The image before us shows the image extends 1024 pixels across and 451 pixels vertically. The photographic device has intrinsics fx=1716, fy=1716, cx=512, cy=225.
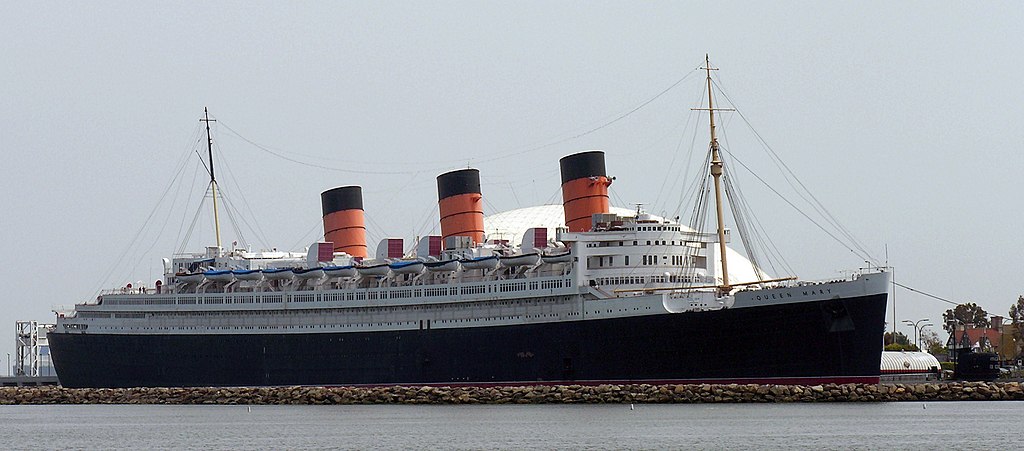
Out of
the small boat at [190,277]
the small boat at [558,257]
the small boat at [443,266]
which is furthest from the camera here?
the small boat at [190,277]

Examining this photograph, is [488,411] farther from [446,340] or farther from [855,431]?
[855,431]

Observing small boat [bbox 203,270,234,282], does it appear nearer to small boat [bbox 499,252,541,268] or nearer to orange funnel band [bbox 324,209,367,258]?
orange funnel band [bbox 324,209,367,258]

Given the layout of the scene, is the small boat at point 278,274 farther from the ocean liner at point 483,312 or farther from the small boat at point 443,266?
the small boat at point 443,266

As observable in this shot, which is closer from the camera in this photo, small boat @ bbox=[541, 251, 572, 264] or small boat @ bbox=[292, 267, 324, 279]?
small boat @ bbox=[541, 251, 572, 264]

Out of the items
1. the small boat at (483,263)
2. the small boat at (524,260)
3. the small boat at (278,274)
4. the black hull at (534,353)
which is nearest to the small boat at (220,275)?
the small boat at (278,274)

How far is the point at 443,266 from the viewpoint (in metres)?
84.7

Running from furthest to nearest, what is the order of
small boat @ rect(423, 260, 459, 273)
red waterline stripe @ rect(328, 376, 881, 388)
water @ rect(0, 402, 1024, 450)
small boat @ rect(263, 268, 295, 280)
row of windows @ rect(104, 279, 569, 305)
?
small boat @ rect(263, 268, 295, 280) < small boat @ rect(423, 260, 459, 273) < row of windows @ rect(104, 279, 569, 305) < red waterline stripe @ rect(328, 376, 881, 388) < water @ rect(0, 402, 1024, 450)

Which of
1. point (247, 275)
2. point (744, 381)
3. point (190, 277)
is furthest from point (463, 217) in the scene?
point (744, 381)

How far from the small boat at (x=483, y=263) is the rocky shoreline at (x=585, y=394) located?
590 cm

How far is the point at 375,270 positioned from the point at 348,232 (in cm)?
760

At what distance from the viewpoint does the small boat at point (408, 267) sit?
85.9m

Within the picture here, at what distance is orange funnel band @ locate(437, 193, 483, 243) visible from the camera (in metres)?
88.4

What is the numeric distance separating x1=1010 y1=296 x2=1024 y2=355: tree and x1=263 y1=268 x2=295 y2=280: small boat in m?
58.5

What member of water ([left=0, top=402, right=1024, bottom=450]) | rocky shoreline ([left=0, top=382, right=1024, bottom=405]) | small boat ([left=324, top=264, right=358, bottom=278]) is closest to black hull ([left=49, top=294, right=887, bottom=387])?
rocky shoreline ([left=0, top=382, right=1024, bottom=405])
